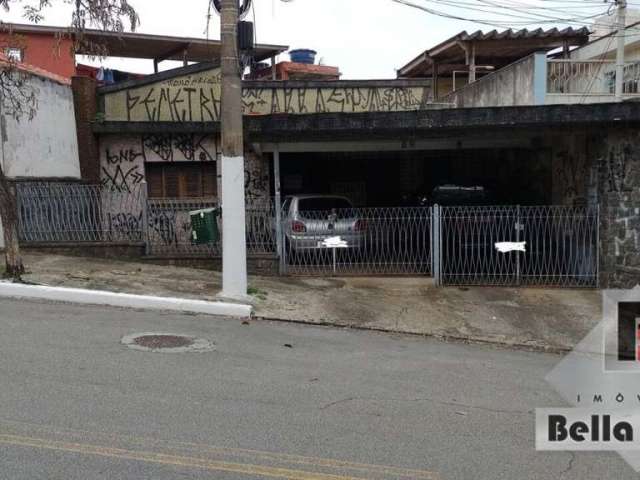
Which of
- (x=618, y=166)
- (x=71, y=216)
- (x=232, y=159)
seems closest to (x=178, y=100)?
(x=71, y=216)

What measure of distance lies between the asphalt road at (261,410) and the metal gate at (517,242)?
4.45 metres

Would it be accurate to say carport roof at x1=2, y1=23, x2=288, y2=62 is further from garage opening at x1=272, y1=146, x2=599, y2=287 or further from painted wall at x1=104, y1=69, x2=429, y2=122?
garage opening at x1=272, y1=146, x2=599, y2=287

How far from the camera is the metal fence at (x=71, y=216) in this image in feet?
40.1

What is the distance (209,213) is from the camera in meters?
10.8

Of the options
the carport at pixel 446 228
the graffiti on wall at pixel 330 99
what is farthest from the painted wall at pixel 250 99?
the carport at pixel 446 228

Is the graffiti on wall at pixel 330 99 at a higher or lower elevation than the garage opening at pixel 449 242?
higher

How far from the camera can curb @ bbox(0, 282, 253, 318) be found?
8.77 metres

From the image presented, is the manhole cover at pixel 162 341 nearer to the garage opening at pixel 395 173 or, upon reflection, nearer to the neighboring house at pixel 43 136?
the neighboring house at pixel 43 136

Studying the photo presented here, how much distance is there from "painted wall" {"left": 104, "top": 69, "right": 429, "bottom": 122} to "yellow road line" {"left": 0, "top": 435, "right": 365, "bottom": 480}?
37.8 feet

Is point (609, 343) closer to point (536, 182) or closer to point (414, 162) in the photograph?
point (536, 182)

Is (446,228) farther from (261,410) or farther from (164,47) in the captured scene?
(164,47)

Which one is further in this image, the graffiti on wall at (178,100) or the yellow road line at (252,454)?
the graffiti on wall at (178,100)

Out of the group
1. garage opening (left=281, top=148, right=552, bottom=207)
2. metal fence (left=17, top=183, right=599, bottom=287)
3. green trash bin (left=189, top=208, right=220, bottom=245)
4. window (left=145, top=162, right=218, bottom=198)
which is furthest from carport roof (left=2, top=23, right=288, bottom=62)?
green trash bin (left=189, top=208, right=220, bottom=245)

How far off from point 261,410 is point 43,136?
10.3 m
